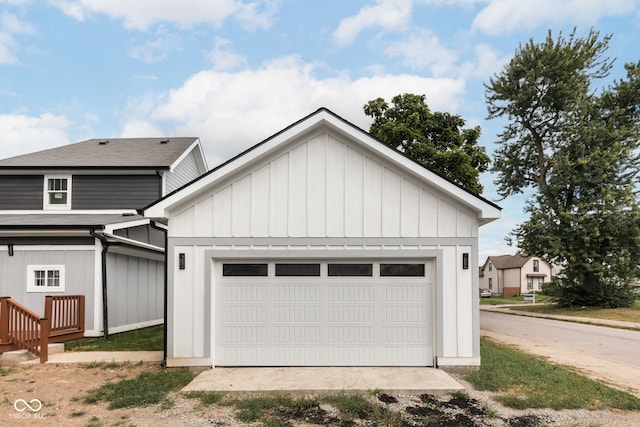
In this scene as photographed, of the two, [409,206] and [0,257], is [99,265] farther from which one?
[409,206]

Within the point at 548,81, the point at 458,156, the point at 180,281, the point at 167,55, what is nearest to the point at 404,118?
the point at 458,156

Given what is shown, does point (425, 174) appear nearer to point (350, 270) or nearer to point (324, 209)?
point (324, 209)

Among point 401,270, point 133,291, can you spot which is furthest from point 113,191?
point 401,270

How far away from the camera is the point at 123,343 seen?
11844mm

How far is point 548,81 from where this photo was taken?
1048 inches

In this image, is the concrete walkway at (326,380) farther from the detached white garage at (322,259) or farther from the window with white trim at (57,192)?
the window with white trim at (57,192)

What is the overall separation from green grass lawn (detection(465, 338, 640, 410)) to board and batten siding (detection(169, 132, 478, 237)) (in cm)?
266

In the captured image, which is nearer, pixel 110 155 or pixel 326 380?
pixel 326 380

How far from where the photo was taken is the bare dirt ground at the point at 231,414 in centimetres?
599

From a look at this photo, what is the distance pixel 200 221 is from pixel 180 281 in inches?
47.6

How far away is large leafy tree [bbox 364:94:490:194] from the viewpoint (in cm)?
2397

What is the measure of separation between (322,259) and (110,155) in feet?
40.6

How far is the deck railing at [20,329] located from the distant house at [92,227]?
283cm

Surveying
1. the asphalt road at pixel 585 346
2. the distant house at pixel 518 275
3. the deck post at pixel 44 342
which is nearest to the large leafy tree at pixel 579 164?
the asphalt road at pixel 585 346
